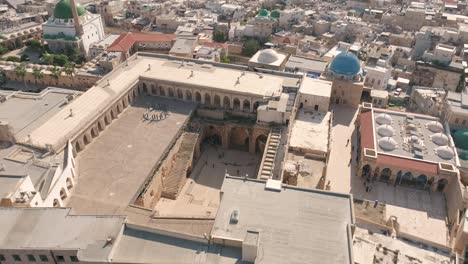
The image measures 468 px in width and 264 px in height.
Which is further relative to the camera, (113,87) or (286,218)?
(113,87)

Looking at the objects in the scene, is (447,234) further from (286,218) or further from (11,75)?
(11,75)

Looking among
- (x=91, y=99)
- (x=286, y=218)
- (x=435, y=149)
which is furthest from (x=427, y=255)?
(x=91, y=99)

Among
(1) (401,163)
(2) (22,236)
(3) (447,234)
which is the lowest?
(3) (447,234)

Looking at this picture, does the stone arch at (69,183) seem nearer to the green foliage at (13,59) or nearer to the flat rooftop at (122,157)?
Answer: the flat rooftop at (122,157)

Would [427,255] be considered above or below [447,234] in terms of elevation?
above

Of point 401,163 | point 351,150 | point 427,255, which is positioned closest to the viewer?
point 427,255

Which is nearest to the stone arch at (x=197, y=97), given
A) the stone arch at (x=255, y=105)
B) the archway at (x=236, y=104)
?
the archway at (x=236, y=104)

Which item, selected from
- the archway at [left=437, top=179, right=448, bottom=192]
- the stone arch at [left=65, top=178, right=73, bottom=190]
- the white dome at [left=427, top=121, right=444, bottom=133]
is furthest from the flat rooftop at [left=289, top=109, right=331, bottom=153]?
the stone arch at [left=65, top=178, right=73, bottom=190]

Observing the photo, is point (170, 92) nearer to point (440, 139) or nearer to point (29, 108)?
point (29, 108)
